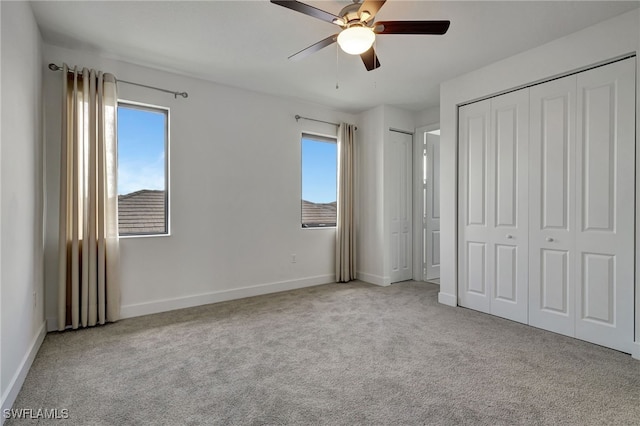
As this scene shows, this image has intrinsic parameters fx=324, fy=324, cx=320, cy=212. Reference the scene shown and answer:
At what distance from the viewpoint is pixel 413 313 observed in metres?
3.61

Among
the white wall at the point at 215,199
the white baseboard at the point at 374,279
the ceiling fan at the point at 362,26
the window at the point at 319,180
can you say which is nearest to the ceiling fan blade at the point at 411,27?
the ceiling fan at the point at 362,26

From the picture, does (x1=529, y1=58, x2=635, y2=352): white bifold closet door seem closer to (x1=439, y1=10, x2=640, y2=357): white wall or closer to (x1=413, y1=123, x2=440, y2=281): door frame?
(x1=439, y1=10, x2=640, y2=357): white wall

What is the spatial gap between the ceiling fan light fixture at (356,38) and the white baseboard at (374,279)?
137 inches

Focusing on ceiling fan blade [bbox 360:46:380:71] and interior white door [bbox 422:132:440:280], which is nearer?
ceiling fan blade [bbox 360:46:380:71]

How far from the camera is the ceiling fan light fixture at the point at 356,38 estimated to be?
215 cm

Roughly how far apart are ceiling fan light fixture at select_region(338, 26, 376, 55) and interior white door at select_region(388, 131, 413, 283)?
290cm

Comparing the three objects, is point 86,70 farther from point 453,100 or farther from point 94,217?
point 453,100

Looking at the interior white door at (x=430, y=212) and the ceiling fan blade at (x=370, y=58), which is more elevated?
the ceiling fan blade at (x=370, y=58)

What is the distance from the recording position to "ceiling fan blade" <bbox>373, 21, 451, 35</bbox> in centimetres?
212

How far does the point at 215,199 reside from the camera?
159 inches

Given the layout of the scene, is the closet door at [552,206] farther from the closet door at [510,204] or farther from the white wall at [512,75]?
the white wall at [512,75]

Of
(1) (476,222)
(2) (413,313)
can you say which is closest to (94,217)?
(2) (413,313)

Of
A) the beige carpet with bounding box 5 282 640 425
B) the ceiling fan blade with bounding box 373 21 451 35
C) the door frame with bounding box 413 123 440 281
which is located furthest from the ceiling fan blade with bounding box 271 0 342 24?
the door frame with bounding box 413 123 440 281

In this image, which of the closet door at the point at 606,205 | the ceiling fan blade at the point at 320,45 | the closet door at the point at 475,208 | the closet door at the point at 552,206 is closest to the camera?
the ceiling fan blade at the point at 320,45
